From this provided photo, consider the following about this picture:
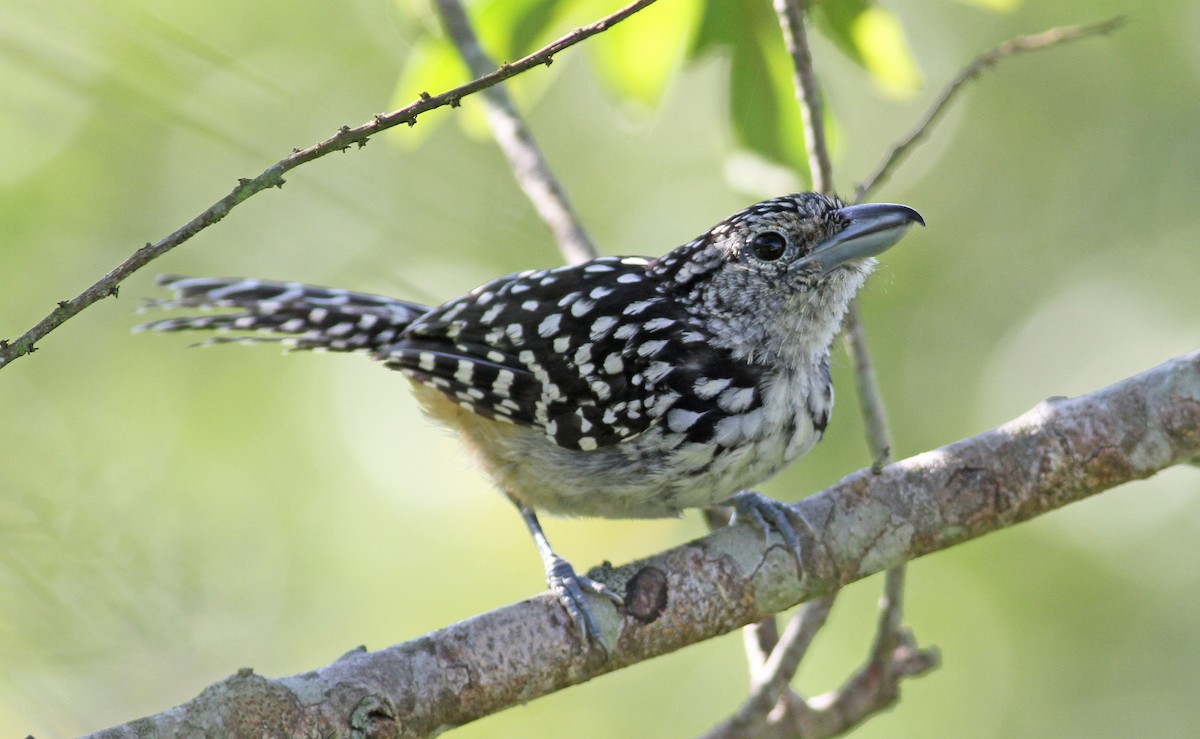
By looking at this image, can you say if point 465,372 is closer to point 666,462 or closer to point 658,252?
point 666,462

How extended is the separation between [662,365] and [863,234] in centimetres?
64

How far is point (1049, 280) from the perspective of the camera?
657 centimetres

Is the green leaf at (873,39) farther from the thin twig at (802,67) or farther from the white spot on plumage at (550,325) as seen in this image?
the white spot on plumage at (550,325)

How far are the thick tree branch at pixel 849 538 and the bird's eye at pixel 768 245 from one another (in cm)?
68

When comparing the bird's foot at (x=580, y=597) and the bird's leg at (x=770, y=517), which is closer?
the bird's foot at (x=580, y=597)

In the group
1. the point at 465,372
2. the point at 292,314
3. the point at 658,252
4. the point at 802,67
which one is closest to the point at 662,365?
the point at 465,372

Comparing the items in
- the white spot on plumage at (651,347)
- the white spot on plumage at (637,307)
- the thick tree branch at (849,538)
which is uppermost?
the white spot on plumage at (637,307)

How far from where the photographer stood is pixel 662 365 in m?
2.97

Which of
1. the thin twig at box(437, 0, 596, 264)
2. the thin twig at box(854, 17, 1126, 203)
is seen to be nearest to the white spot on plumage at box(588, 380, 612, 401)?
the thin twig at box(437, 0, 596, 264)

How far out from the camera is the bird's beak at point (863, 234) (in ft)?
9.41

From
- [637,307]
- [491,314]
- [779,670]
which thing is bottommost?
[779,670]

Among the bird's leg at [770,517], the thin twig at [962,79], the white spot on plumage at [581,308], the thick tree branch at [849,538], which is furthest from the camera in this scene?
the white spot on plumage at [581,308]

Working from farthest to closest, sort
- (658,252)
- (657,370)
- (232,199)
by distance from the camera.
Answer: (658,252) → (657,370) → (232,199)

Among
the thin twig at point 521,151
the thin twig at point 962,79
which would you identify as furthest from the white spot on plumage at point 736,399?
the thin twig at point 521,151
